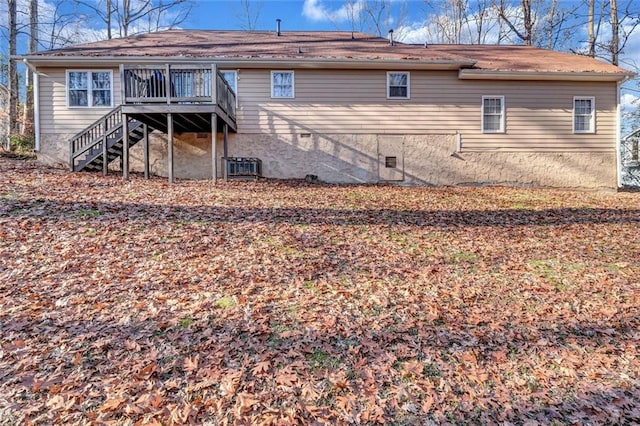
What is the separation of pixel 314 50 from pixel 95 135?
25.2ft

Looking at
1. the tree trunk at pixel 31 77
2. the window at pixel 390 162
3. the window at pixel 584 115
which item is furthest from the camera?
the tree trunk at pixel 31 77

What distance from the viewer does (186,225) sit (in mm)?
6172

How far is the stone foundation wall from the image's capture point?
40.1 ft

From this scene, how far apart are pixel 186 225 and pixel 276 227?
1504mm

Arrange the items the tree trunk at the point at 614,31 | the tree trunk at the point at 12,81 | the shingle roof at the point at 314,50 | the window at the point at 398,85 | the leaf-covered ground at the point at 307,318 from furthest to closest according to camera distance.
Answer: the tree trunk at the point at 614,31
the tree trunk at the point at 12,81
the window at the point at 398,85
the shingle roof at the point at 314,50
the leaf-covered ground at the point at 307,318

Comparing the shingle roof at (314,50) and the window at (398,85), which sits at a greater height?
the shingle roof at (314,50)

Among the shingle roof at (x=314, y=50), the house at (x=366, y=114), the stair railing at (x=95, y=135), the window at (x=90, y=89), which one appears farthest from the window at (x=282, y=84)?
the window at (x=90, y=89)

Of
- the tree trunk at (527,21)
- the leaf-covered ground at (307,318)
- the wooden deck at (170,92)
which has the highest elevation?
the tree trunk at (527,21)

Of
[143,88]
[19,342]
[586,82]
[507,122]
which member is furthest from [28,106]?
[586,82]

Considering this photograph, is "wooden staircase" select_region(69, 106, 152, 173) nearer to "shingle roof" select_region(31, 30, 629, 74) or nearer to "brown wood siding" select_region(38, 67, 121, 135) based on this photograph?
"brown wood siding" select_region(38, 67, 121, 135)

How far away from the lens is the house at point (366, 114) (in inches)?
462

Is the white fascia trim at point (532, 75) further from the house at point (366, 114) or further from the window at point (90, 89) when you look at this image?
the window at point (90, 89)

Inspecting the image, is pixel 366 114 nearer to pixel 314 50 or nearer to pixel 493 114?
pixel 314 50

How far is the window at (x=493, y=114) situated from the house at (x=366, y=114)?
0.03 m
